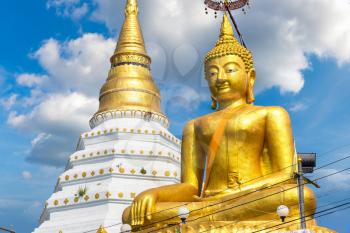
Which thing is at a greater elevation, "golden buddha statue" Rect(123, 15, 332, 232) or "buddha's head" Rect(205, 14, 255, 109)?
"buddha's head" Rect(205, 14, 255, 109)

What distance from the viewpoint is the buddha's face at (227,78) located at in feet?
38.7

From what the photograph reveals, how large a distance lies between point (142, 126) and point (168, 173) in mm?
2475

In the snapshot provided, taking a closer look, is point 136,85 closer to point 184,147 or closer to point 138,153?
point 138,153

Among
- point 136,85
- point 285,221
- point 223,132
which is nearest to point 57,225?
point 136,85

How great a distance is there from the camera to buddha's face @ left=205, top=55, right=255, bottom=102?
1180 centimetres

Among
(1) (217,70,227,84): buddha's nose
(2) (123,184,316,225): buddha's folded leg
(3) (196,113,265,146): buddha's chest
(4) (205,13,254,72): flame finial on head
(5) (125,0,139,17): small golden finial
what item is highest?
(5) (125,0,139,17): small golden finial

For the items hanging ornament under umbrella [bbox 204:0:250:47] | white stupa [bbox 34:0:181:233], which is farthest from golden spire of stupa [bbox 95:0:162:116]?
hanging ornament under umbrella [bbox 204:0:250:47]

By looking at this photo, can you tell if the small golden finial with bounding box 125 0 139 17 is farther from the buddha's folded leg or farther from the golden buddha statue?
the buddha's folded leg

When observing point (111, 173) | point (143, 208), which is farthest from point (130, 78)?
point (143, 208)

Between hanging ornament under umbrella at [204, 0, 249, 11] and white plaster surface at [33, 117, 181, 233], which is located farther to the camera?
white plaster surface at [33, 117, 181, 233]

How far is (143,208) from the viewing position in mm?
10586

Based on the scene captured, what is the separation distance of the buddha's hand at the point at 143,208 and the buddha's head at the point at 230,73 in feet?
8.94

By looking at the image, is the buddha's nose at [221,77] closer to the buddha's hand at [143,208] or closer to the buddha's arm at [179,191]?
the buddha's arm at [179,191]

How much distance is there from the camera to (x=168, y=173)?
1891cm
